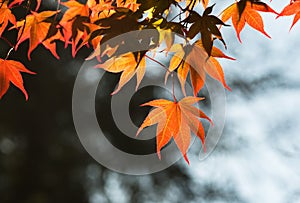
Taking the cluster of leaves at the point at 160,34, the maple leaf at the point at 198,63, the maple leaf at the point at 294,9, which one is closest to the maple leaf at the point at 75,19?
the cluster of leaves at the point at 160,34

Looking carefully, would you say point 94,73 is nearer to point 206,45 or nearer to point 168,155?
point 168,155

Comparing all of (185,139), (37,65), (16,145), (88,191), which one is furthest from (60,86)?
(185,139)

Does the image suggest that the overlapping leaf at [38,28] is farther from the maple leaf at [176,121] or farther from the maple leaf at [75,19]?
the maple leaf at [176,121]

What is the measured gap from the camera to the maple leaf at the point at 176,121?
2.72 ft

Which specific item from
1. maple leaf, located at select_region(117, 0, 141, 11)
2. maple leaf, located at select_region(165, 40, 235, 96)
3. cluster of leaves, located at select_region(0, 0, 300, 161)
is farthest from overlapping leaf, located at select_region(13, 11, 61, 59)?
maple leaf, located at select_region(165, 40, 235, 96)

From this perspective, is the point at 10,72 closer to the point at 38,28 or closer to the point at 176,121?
the point at 38,28

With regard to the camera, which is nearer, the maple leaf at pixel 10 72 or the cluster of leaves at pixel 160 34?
the cluster of leaves at pixel 160 34

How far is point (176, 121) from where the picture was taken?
854 mm

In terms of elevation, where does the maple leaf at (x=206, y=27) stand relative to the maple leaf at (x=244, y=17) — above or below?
above

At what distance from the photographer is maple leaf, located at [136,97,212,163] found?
83 cm

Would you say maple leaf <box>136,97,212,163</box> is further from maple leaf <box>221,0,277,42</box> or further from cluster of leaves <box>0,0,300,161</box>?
maple leaf <box>221,0,277,42</box>

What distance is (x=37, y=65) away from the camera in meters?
3.40

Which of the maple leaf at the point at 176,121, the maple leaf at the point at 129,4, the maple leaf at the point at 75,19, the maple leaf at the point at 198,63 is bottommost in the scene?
the maple leaf at the point at 176,121

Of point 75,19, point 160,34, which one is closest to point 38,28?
point 75,19
